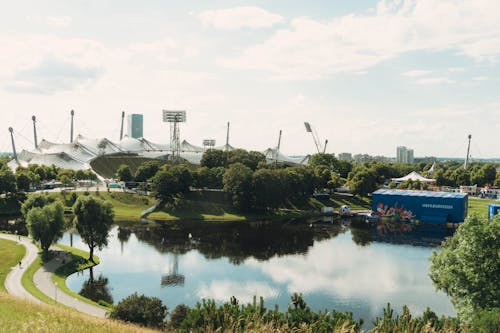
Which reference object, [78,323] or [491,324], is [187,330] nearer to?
[78,323]

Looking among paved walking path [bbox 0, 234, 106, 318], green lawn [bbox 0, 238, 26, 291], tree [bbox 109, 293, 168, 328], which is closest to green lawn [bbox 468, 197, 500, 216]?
tree [bbox 109, 293, 168, 328]

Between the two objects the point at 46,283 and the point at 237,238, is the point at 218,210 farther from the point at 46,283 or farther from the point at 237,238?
the point at 46,283

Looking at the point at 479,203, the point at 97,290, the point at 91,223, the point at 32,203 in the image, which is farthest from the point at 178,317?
the point at 479,203

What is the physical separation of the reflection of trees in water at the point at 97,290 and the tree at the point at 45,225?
9.28m

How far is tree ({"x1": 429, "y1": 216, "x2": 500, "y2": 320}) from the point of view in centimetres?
2419

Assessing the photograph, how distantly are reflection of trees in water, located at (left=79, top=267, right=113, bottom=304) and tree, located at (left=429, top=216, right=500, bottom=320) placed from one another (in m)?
29.5

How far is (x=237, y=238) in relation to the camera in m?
67.8

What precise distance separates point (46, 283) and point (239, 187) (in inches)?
2047

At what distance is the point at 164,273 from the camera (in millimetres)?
48406

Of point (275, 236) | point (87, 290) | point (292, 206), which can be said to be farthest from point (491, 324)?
point (292, 206)

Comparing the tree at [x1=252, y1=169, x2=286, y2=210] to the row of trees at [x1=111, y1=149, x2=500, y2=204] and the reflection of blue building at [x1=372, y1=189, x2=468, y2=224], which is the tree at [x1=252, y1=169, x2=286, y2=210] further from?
the reflection of blue building at [x1=372, y1=189, x2=468, y2=224]

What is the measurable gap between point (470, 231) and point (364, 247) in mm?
39139

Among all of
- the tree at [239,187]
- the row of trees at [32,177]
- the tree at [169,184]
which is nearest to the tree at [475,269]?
the tree at [239,187]

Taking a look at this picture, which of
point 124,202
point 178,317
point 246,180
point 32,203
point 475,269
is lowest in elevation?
point 178,317
